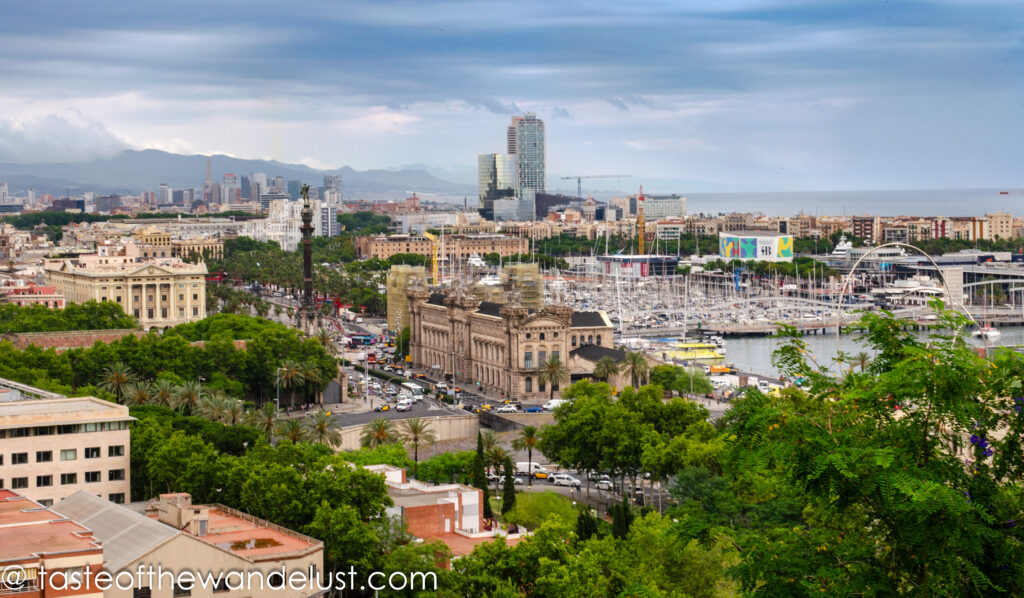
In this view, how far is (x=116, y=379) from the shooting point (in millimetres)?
61094

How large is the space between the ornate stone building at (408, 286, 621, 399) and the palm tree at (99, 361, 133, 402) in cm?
2250

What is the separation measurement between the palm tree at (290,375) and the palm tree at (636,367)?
686 inches

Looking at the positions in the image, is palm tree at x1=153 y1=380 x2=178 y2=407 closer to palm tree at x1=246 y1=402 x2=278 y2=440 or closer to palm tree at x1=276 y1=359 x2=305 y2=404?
palm tree at x1=246 y1=402 x2=278 y2=440

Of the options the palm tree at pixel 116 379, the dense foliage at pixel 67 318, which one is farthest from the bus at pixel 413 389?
the dense foliage at pixel 67 318

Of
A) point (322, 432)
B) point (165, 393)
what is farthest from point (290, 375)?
point (322, 432)

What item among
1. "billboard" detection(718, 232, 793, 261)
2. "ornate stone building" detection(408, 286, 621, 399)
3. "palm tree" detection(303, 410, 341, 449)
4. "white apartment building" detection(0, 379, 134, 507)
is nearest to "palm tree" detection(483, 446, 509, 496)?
"palm tree" detection(303, 410, 341, 449)

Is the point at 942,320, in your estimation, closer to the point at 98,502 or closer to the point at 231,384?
the point at 98,502

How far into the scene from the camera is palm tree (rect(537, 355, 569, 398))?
76250mm

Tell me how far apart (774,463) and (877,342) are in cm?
243

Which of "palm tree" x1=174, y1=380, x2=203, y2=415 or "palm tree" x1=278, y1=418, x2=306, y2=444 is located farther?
"palm tree" x1=174, y1=380, x2=203, y2=415

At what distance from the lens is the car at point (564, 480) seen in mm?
53281

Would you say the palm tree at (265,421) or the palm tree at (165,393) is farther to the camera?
the palm tree at (165,393)

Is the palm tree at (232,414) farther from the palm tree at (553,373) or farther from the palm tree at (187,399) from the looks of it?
the palm tree at (553,373)

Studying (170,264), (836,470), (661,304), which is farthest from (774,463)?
(661,304)
